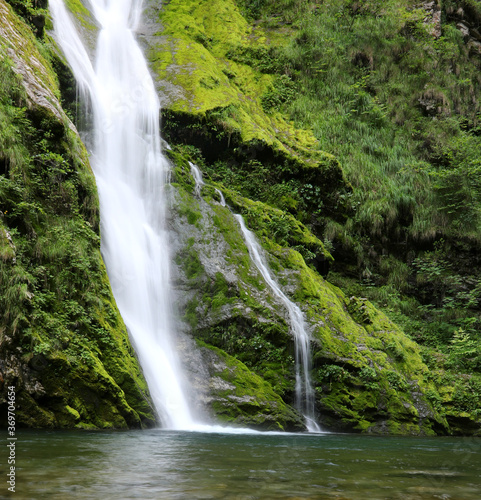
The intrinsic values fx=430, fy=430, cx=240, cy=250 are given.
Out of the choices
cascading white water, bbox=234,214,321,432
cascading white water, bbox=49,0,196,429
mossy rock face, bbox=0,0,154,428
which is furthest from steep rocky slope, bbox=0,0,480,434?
cascading white water, bbox=49,0,196,429

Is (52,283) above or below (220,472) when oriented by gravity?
above

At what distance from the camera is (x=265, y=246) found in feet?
35.9

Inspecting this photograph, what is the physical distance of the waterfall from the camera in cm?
852

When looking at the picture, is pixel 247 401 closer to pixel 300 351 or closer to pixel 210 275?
pixel 300 351

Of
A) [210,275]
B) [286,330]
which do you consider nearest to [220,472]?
[286,330]

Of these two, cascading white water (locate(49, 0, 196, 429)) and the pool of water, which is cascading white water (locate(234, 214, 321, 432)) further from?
the pool of water

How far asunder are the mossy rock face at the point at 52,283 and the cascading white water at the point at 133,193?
2.95 feet

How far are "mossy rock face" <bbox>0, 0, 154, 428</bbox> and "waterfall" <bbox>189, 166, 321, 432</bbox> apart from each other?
3445 millimetres

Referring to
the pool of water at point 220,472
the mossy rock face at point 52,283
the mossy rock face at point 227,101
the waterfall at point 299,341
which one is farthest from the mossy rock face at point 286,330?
the pool of water at point 220,472

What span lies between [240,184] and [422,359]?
723 centimetres

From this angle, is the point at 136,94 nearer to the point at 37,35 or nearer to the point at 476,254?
the point at 37,35

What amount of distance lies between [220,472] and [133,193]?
329 inches

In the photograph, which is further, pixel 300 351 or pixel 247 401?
pixel 300 351

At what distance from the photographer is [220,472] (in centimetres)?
294
